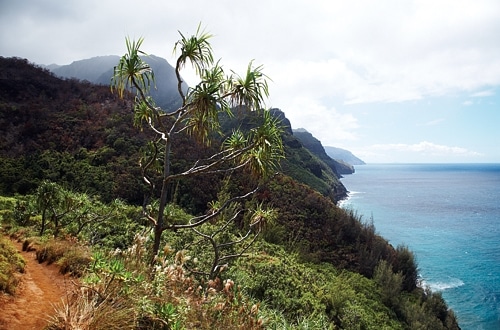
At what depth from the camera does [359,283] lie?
17.8 metres

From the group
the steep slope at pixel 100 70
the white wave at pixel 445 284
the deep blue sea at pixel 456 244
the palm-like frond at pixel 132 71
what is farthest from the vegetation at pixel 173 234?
the steep slope at pixel 100 70

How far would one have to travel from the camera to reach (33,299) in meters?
4.31

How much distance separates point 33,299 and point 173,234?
8779 mm

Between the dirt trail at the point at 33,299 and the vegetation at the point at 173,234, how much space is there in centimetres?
25

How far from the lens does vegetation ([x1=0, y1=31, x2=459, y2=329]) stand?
437 cm

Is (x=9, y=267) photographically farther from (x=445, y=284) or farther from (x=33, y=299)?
(x=445, y=284)

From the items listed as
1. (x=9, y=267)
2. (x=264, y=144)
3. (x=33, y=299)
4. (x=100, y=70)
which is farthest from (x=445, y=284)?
(x=100, y=70)

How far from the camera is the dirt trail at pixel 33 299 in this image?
11.8ft

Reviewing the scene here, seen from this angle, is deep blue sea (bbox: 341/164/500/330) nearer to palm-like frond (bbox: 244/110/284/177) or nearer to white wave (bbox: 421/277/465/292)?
white wave (bbox: 421/277/465/292)

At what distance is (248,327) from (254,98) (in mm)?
3496

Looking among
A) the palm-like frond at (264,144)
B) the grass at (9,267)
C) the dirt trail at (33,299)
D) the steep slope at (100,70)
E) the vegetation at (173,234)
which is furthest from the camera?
the steep slope at (100,70)

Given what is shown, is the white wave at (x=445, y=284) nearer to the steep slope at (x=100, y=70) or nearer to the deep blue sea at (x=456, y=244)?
the deep blue sea at (x=456, y=244)

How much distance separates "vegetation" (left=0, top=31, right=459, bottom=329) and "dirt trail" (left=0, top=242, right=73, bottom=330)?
25cm

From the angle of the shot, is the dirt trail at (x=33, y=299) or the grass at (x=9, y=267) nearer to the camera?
the dirt trail at (x=33, y=299)
